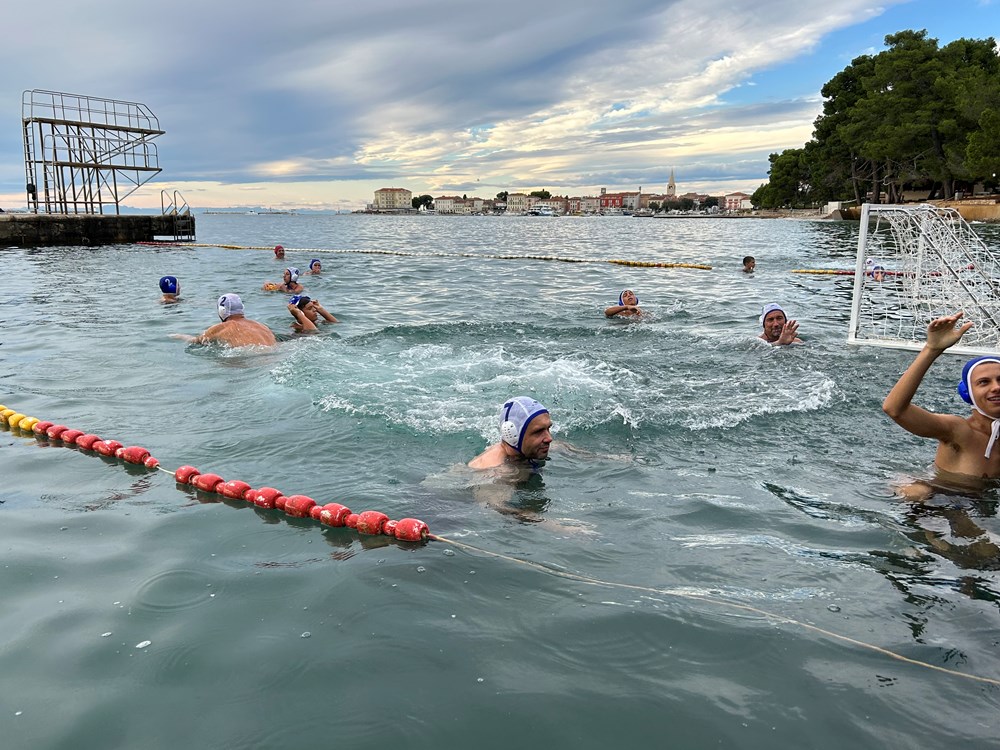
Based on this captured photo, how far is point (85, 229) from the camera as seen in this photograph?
35625mm

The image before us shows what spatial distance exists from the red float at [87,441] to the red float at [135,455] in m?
0.50

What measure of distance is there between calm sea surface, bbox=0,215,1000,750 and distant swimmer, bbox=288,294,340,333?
9.05ft

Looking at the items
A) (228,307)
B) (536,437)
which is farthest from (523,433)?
(228,307)

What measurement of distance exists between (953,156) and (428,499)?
244ft

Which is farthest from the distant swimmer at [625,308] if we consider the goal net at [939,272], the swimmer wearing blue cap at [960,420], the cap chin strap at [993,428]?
the cap chin strap at [993,428]

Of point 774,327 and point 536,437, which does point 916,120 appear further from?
point 536,437

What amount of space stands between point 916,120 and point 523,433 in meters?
79.9

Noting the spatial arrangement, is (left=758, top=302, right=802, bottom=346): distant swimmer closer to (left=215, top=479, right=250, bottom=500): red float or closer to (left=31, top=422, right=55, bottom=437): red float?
(left=215, top=479, right=250, bottom=500): red float

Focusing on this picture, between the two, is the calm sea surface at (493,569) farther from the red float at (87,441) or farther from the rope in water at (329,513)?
the red float at (87,441)

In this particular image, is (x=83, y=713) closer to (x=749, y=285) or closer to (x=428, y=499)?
(x=428, y=499)

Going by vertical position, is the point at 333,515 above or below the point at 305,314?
below

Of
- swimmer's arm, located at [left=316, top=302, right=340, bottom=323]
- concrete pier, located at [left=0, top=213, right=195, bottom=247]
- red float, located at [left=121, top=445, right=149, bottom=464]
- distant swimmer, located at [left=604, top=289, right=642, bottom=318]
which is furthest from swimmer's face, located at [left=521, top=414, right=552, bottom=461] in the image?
concrete pier, located at [left=0, top=213, right=195, bottom=247]

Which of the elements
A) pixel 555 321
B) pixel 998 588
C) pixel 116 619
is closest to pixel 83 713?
pixel 116 619

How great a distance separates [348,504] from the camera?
5.60m
